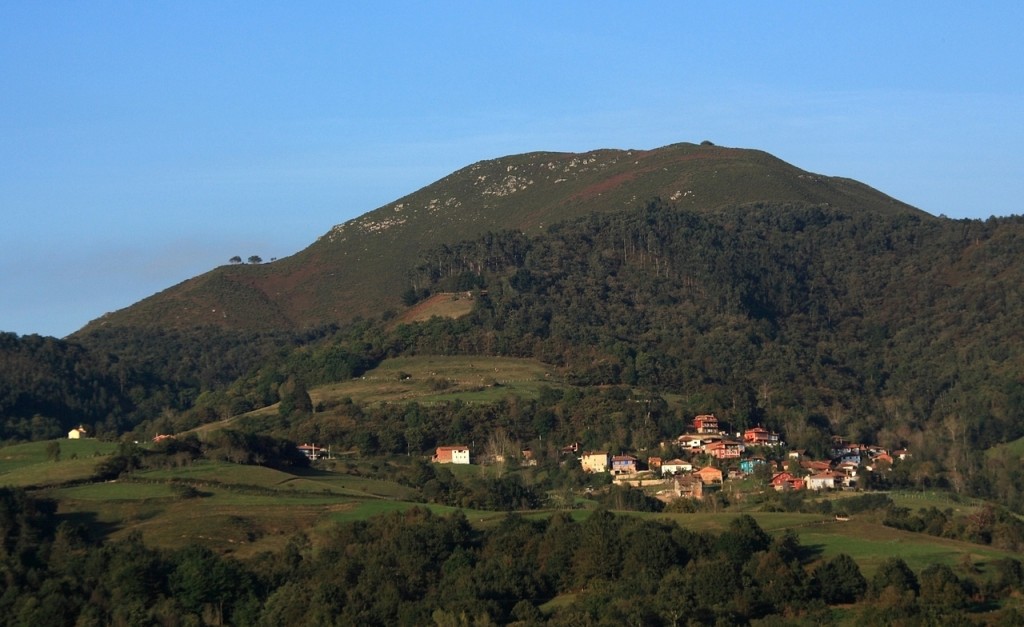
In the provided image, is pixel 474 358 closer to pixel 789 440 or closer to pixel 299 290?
pixel 789 440

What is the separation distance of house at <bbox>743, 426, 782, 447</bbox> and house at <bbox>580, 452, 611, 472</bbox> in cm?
1020

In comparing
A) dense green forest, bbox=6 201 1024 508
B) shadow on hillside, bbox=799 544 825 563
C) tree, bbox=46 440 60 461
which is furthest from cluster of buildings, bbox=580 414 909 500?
tree, bbox=46 440 60 461

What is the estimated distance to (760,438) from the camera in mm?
102312

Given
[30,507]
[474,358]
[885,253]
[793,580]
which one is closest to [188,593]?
[30,507]

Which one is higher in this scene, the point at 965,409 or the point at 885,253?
the point at 885,253

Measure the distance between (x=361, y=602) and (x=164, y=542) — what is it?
12.4m

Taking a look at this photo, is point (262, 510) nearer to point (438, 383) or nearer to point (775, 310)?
point (438, 383)

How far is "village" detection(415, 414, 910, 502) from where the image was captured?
8881 centimetres

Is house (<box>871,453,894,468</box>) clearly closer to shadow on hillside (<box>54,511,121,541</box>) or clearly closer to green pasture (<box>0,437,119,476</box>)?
green pasture (<box>0,437,119,476</box>)

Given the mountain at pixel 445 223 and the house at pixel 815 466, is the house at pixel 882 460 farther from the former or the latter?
the mountain at pixel 445 223

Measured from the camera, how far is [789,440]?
337 ft

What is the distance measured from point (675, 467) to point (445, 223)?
323 ft

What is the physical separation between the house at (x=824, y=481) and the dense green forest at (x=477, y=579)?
2192 centimetres

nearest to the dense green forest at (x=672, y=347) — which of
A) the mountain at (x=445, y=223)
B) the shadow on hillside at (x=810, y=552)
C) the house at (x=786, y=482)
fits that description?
the mountain at (x=445, y=223)
